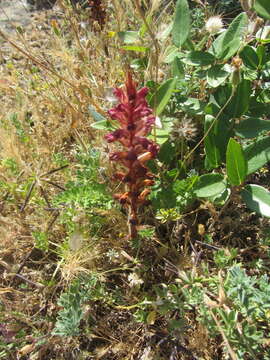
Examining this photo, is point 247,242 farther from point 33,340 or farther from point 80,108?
point 80,108

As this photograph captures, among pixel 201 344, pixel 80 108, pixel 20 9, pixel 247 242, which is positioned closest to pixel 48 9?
pixel 20 9

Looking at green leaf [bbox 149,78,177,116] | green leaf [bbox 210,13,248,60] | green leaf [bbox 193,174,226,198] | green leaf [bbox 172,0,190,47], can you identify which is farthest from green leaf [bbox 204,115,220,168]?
green leaf [bbox 172,0,190,47]

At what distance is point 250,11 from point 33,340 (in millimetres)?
1978

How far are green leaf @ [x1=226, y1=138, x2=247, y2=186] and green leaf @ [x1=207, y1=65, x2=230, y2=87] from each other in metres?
0.37

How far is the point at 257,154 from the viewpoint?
58.0 inches

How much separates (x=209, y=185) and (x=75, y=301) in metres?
0.74

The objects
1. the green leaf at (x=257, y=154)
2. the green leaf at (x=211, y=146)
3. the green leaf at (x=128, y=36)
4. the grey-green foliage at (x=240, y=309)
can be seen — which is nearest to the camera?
the grey-green foliage at (x=240, y=309)

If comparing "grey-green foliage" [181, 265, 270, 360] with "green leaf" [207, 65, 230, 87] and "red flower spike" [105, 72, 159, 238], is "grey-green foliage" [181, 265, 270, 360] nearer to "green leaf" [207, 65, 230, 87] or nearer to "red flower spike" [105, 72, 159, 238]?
"red flower spike" [105, 72, 159, 238]

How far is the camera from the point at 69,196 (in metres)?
1.54

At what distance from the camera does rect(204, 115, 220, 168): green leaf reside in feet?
5.10

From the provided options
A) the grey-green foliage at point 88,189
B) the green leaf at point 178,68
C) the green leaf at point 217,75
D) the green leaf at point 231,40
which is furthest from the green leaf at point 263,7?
the grey-green foliage at point 88,189

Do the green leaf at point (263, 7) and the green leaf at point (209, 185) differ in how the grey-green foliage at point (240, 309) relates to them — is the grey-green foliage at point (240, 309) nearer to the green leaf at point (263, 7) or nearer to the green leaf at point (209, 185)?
the green leaf at point (209, 185)

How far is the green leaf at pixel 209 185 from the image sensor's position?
1490mm

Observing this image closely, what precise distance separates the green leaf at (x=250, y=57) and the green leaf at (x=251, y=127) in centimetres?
29
